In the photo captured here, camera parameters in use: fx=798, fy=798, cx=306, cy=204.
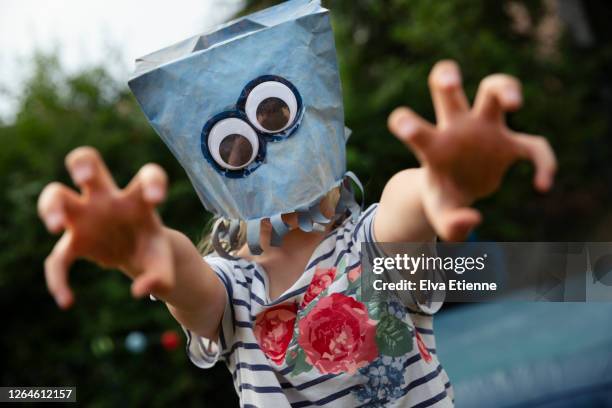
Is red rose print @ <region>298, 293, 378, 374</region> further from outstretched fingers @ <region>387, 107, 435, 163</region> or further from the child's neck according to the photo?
outstretched fingers @ <region>387, 107, 435, 163</region>

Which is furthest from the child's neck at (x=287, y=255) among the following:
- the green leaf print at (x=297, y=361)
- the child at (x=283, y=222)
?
the green leaf print at (x=297, y=361)

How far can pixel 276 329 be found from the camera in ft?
3.87

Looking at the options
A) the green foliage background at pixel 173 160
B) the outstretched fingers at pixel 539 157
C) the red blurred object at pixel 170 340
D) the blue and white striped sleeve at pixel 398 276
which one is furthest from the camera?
the green foliage background at pixel 173 160

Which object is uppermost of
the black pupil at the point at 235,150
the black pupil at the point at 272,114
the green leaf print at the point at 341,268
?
the black pupil at the point at 272,114

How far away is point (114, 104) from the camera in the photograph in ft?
10.4

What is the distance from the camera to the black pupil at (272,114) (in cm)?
115

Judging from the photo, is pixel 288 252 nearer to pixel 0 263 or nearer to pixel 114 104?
pixel 0 263

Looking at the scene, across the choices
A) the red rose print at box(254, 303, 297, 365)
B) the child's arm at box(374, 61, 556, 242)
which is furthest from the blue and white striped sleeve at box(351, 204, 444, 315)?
the child's arm at box(374, 61, 556, 242)

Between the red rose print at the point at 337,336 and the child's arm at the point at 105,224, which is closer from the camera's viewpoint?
the child's arm at the point at 105,224

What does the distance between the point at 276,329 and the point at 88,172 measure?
1.62 feet

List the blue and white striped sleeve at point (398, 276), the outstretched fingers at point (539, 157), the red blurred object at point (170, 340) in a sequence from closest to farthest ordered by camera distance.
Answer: the outstretched fingers at point (539, 157)
the blue and white striped sleeve at point (398, 276)
the red blurred object at point (170, 340)

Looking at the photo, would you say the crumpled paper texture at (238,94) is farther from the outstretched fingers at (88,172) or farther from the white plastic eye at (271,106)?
the outstretched fingers at (88,172)

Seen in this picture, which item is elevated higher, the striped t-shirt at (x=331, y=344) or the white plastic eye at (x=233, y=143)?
the white plastic eye at (x=233, y=143)

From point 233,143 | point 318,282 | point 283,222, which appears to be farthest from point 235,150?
point 318,282
